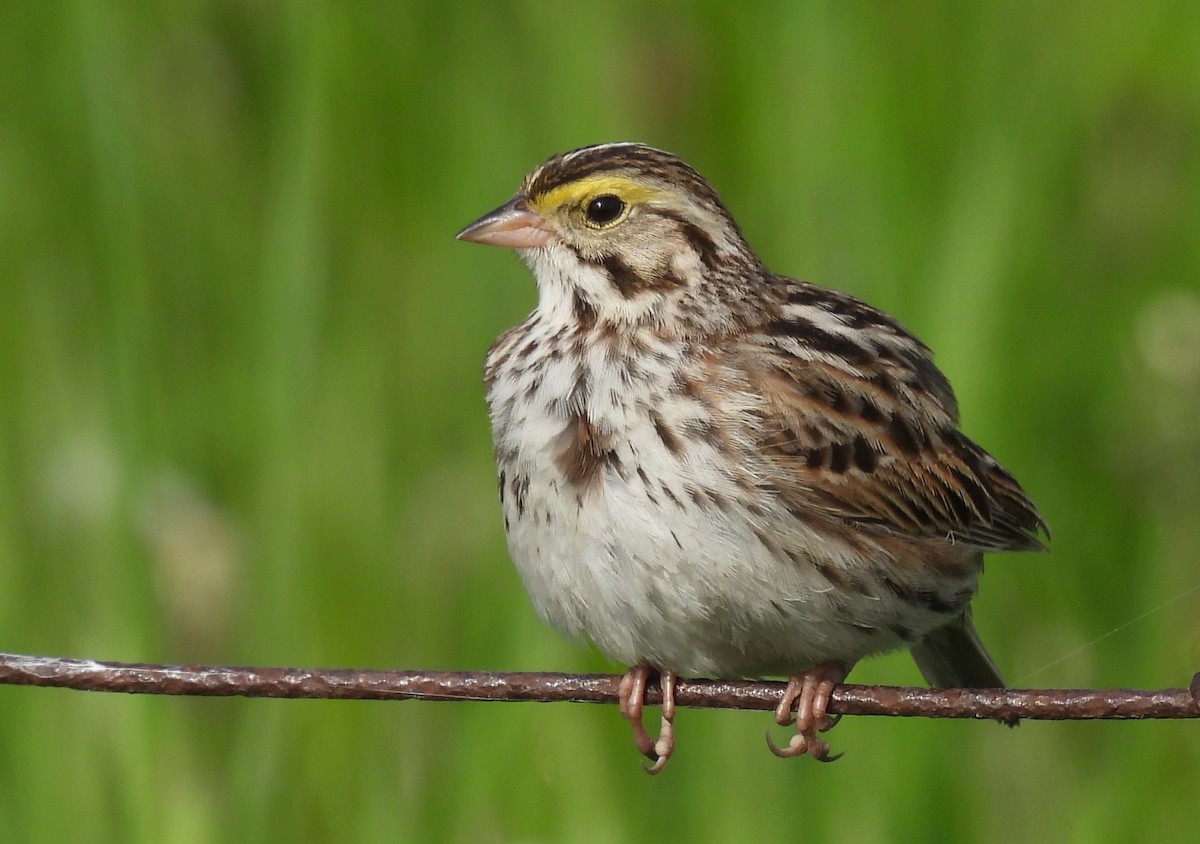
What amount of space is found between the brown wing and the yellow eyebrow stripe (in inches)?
14.1

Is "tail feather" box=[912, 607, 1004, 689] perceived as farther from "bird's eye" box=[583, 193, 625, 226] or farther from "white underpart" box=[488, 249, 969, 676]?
"bird's eye" box=[583, 193, 625, 226]

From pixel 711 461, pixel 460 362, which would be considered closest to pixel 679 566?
pixel 711 461

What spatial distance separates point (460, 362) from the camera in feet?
16.3

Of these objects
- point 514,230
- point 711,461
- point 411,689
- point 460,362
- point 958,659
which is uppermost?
point 460,362

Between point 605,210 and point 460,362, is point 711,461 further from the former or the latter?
point 460,362

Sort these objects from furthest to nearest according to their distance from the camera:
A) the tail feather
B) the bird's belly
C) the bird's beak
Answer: the tail feather → the bird's beak → the bird's belly

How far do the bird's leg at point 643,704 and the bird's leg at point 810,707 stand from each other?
18cm

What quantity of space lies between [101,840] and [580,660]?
1034mm

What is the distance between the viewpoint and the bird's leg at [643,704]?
3.45m

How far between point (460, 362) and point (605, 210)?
1.33 metres

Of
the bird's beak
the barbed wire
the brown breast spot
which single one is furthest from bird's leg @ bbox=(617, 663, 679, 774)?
the barbed wire

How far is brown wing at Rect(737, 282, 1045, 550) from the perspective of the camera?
3471 millimetres

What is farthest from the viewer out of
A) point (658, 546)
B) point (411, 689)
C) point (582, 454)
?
point (582, 454)

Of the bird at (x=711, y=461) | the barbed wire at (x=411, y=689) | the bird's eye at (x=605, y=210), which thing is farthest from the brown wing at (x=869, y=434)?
the barbed wire at (x=411, y=689)
